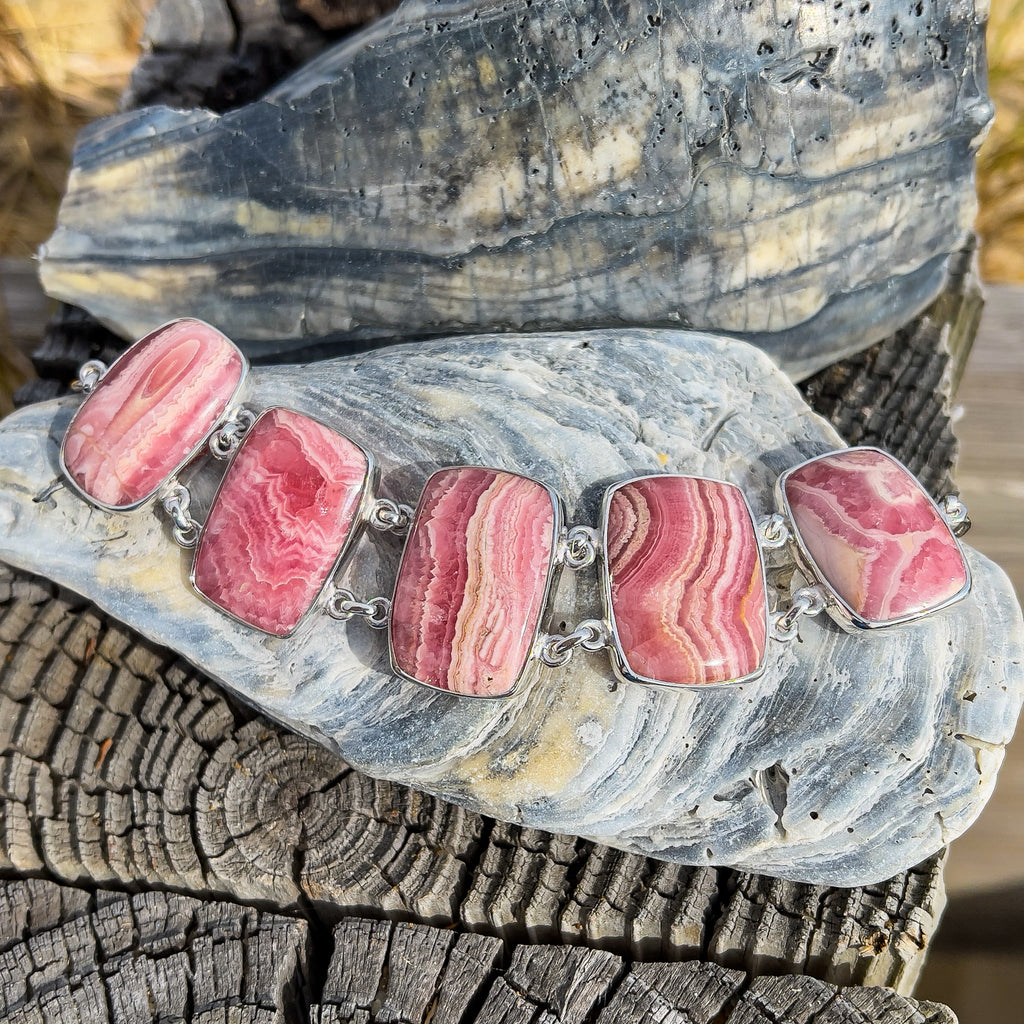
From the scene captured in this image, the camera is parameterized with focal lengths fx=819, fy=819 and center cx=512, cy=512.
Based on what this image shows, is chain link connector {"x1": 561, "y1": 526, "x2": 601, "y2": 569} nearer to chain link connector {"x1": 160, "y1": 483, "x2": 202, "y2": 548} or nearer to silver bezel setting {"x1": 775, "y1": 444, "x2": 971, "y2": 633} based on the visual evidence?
silver bezel setting {"x1": 775, "y1": 444, "x2": 971, "y2": 633}

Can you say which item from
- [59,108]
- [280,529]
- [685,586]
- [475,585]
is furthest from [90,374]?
[59,108]

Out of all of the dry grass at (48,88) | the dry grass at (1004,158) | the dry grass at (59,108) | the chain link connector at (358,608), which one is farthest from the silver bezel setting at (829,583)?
the dry grass at (48,88)

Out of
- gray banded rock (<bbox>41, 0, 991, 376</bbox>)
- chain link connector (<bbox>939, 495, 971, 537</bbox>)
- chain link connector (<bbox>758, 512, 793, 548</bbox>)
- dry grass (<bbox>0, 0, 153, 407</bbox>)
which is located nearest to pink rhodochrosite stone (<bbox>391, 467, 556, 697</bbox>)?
chain link connector (<bbox>758, 512, 793, 548</bbox>)

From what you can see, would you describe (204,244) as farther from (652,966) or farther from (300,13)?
(652,966)

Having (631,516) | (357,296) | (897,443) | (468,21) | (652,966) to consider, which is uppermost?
(468,21)

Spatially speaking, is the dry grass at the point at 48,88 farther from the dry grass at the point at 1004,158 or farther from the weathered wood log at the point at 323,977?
the dry grass at the point at 1004,158

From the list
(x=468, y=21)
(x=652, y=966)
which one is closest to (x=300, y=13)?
(x=468, y=21)
